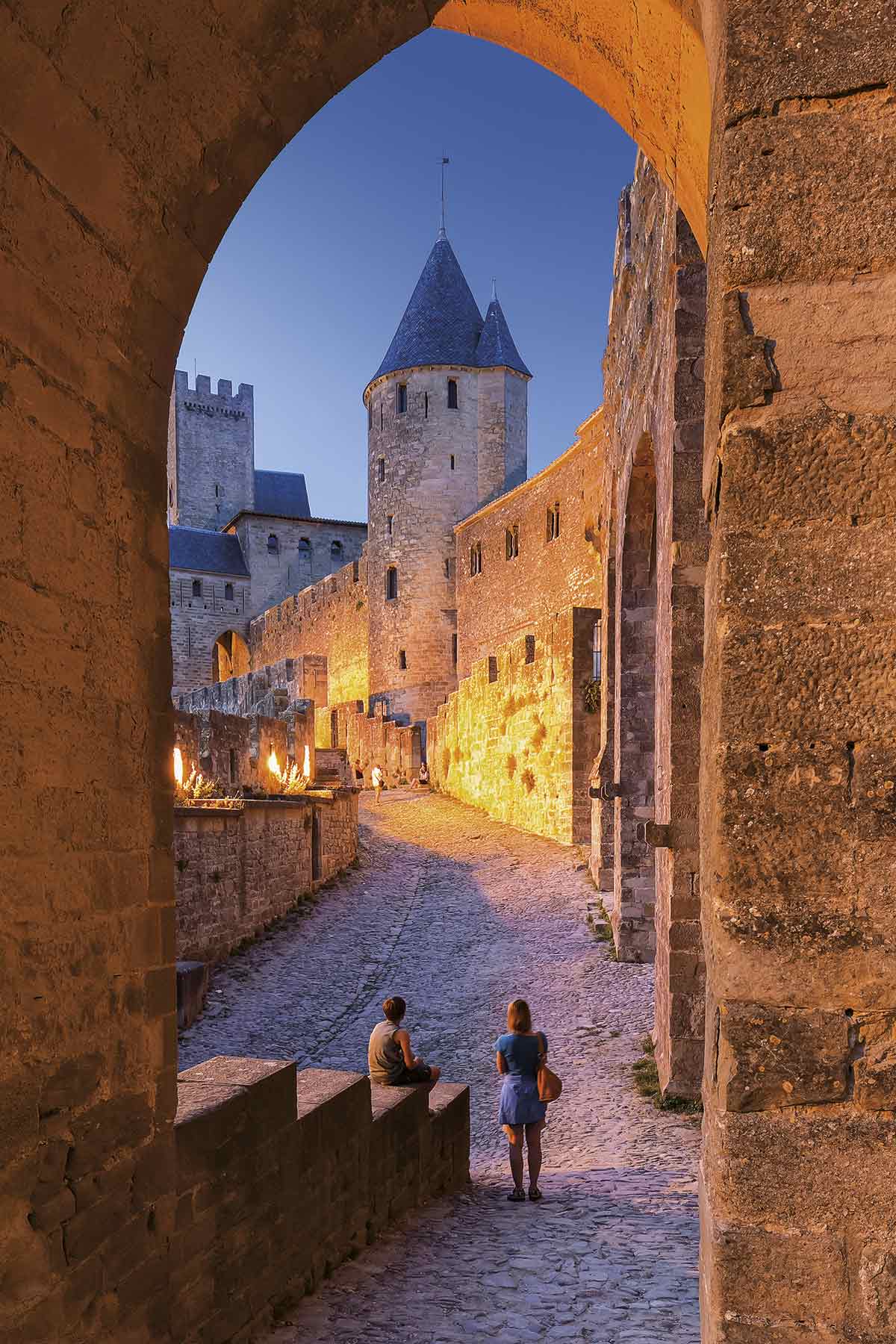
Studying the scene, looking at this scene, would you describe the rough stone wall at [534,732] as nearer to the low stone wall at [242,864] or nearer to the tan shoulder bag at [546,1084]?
the low stone wall at [242,864]

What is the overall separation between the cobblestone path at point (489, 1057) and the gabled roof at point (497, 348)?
20.2m

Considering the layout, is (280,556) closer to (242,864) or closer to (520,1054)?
(242,864)

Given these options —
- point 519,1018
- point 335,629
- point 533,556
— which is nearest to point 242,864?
point 519,1018

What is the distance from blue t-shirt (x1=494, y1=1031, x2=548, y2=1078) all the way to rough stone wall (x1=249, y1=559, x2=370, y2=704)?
88.9 ft

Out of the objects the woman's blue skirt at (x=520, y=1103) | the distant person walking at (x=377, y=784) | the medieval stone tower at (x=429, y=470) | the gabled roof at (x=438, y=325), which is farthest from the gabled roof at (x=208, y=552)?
the woman's blue skirt at (x=520, y=1103)

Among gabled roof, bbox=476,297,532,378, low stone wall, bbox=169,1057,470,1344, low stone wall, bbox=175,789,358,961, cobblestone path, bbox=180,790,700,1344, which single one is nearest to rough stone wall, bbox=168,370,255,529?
gabled roof, bbox=476,297,532,378

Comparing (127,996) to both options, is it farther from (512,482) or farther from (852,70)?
(512,482)

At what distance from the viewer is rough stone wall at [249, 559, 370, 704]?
1371 inches

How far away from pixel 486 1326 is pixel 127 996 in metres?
1.78

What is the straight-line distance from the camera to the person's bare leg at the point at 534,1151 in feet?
16.7

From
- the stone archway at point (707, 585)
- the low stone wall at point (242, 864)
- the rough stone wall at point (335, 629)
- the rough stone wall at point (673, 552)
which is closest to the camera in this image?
the stone archway at point (707, 585)

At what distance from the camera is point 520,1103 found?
518 cm

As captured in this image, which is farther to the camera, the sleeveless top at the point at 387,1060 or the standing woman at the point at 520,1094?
the sleeveless top at the point at 387,1060

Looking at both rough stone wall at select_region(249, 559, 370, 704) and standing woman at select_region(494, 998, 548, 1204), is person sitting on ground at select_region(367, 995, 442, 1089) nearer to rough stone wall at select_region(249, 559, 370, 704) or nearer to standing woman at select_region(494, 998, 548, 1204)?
standing woman at select_region(494, 998, 548, 1204)
